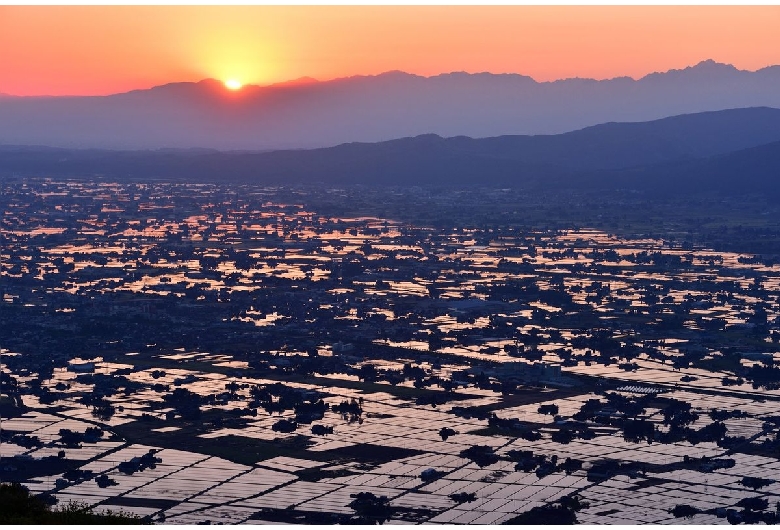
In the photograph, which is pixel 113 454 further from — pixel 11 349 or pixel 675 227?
pixel 675 227

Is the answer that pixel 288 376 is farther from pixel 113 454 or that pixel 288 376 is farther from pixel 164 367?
pixel 113 454

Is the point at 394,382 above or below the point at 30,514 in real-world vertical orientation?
below

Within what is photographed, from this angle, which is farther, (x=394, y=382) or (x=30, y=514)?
(x=394, y=382)

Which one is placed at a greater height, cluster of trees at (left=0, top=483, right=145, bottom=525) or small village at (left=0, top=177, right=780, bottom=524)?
cluster of trees at (left=0, top=483, right=145, bottom=525)

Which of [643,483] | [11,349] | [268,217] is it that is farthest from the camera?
[268,217]

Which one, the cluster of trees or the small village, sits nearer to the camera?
the cluster of trees

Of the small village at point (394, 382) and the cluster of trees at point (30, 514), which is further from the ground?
the cluster of trees at point (30, 514)

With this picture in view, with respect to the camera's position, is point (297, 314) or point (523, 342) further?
point (297, 314)

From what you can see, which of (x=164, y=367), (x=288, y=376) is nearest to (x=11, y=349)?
(x=164, y=367)

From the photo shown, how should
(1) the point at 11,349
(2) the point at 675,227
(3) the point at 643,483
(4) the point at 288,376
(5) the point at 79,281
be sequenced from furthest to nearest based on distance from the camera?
(2) the point at 675,227 → (5) the point at 79,281 → (1) the point at 11,349 → (4) the point at 288,376 → (3) the point at 643,483

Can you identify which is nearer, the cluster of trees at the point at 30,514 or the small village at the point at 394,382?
the cluster of trees at the point at 30,514
